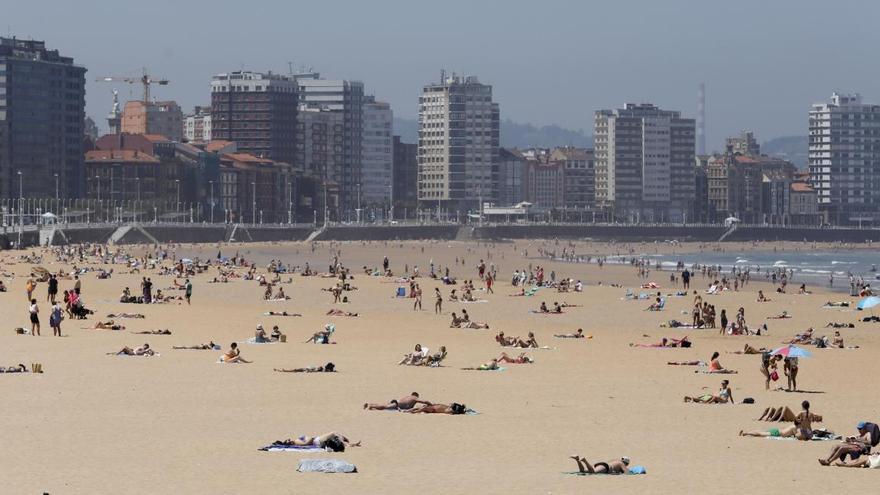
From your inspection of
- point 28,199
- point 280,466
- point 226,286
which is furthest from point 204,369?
point 28,199

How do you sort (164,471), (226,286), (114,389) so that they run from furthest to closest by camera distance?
(226,286)
(114,389)
(164,471)

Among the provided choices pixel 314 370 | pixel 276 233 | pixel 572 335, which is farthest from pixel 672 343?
pixel 276 233

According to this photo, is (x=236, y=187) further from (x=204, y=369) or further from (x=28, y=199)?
(x=204, y=369)

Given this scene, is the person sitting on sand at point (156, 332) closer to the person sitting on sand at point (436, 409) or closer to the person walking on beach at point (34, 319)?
the person walking on beach at point (34, 319)

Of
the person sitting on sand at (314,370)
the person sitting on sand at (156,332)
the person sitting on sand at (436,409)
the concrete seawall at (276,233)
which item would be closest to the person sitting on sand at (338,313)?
the person sitting on sand at (156,332)

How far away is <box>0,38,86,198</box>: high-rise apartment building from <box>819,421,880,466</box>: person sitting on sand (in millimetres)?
149091

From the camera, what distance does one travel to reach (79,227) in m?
128

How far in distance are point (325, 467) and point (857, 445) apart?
20.9 feet

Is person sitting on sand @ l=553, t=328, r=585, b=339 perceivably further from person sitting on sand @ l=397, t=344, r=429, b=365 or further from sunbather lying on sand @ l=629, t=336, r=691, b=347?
person sitting on sand @ l=397, t=344, r=429, b=365

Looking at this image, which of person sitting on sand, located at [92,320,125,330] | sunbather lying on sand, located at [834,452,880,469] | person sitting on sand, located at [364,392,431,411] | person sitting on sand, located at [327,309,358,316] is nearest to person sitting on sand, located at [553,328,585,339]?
person sitting on sand, located at [327,309,358,316]

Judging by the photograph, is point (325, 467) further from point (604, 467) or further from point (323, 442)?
point (604, 467)

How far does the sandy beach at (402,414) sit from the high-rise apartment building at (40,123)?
393 feet

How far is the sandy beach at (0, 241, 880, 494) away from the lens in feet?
63.8

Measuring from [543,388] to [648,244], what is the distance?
163274mm
